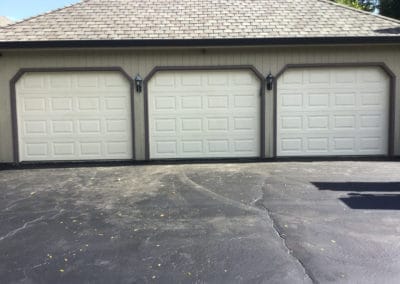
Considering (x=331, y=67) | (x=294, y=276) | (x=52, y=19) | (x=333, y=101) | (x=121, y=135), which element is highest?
(x=52, y=19)

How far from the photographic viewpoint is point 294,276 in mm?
3613

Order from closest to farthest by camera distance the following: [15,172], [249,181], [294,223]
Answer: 1. [294,223]
2. [249,181]
3. [15,172]

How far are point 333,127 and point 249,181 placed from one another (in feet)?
12.0

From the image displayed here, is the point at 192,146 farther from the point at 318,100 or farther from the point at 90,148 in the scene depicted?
the point at 318,100

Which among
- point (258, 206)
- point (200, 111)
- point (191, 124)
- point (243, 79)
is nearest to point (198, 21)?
point (243, 79)

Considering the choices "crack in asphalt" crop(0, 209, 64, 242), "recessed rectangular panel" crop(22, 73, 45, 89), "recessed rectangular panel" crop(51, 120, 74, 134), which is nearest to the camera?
"crack in asphalt" crop(0, 209, 64, 242)

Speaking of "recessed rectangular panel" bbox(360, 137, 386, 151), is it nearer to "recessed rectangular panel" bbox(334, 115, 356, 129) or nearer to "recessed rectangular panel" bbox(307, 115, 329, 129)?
"recessed rectangular panel" bbox(334, 115, 356, 129)

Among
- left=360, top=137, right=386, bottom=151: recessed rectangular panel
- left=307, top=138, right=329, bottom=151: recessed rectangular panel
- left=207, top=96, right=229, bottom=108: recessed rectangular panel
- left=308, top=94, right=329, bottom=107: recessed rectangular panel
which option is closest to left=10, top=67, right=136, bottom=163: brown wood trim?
left=207, top=96, right=229, bottom=108: recessed rectangular panel

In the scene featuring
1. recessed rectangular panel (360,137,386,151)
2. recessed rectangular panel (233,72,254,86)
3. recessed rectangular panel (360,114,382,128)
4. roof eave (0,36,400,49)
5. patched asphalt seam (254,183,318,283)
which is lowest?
patched asphalt seam (254,183,318,283)

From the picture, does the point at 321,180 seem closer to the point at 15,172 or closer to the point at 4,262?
the point at 4,262

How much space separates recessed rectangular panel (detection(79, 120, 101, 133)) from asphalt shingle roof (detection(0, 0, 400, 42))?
6.54 feet

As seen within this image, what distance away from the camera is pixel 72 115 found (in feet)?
32.6

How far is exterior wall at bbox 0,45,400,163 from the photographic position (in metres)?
9.77

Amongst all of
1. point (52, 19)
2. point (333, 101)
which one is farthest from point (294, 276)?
point (52, 19)
